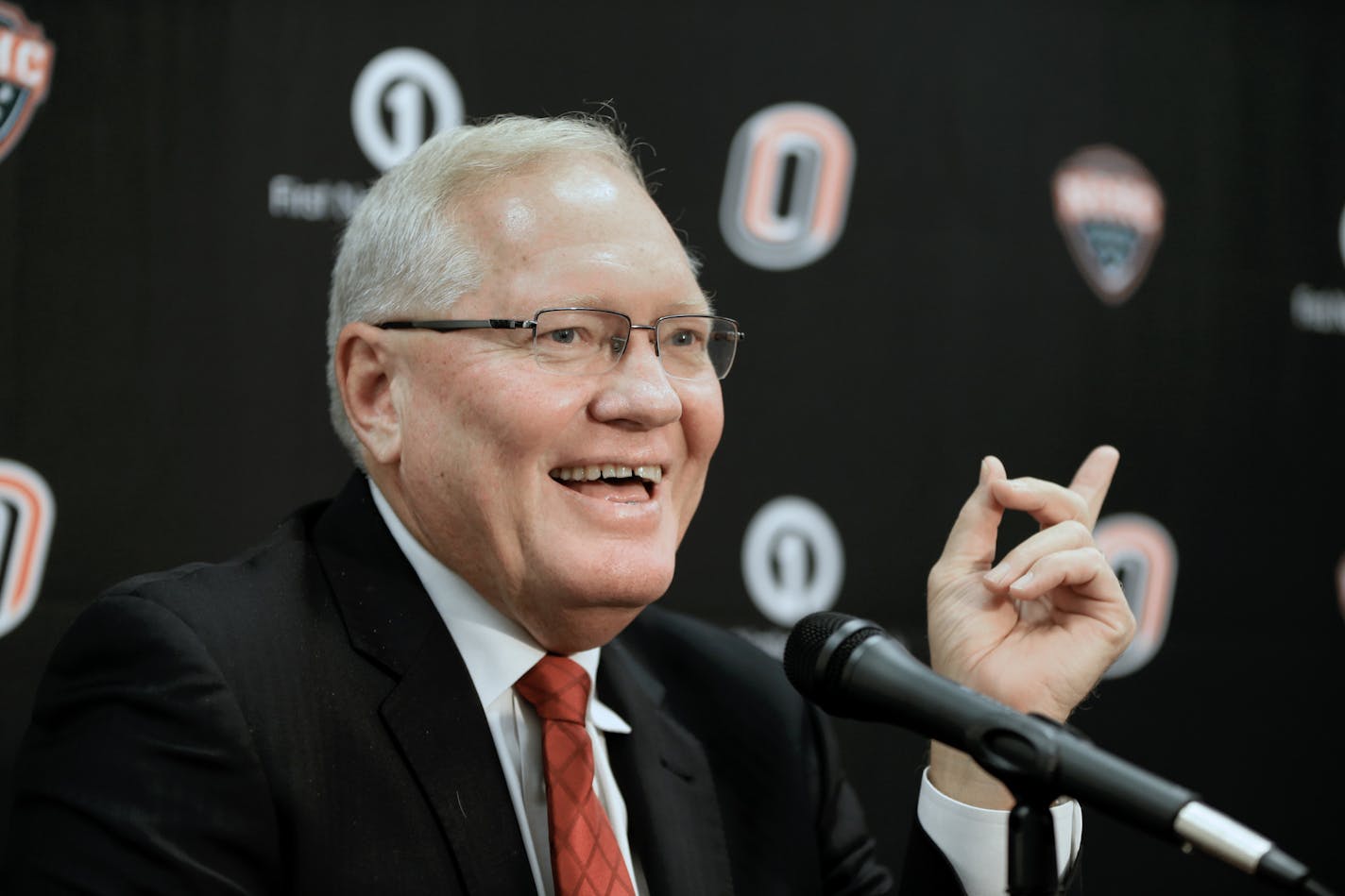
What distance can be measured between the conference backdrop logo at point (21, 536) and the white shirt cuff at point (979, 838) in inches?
64.3

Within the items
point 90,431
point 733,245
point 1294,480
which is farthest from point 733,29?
point 1294,480

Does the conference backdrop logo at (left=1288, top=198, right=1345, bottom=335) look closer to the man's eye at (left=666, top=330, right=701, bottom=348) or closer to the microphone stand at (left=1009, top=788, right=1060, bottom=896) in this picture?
the man's eye at (left=666, top=330, right=701, bottom=348)

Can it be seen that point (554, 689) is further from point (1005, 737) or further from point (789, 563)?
point (789, 563)

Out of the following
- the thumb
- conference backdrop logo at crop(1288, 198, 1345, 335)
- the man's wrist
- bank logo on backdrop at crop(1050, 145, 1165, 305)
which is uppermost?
bank logo on backdrop at crop(1050, 145, 1165, 305)

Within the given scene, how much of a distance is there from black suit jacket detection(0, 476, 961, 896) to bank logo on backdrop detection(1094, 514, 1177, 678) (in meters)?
1.63

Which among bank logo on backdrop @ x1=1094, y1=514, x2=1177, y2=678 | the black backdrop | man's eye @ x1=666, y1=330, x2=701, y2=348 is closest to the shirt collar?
man's eye @ x1=666, y1=330, x2=701, y2=348

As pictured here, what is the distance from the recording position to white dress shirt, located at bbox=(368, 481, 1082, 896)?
1.68m

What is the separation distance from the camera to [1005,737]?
1157mm

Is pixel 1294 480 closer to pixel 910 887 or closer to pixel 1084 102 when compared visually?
pixel 1084 102

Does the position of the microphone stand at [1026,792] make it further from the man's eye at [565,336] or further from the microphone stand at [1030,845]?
the man's eye at [565,336]

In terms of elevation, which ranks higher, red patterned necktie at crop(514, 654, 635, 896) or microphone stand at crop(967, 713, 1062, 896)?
microphone stand at crop(967, 713, 1062, 896)

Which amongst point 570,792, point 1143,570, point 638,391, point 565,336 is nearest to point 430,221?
point 565,336

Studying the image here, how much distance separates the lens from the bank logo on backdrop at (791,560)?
292 cm

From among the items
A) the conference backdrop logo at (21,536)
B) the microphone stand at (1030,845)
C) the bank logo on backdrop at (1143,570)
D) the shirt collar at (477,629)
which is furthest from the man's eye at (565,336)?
the bank logo on backdrop at (1143,570)
